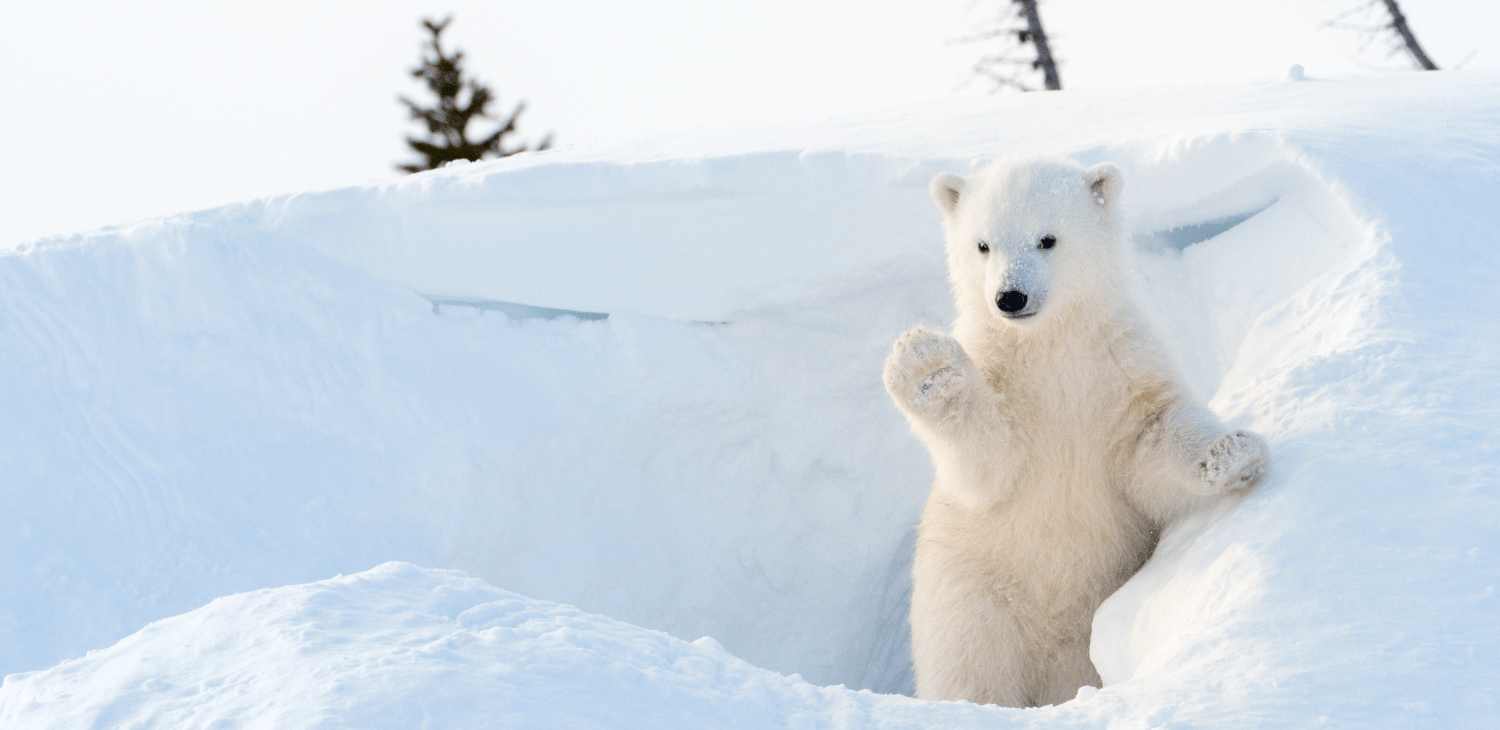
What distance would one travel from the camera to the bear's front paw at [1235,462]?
2338 millimetres

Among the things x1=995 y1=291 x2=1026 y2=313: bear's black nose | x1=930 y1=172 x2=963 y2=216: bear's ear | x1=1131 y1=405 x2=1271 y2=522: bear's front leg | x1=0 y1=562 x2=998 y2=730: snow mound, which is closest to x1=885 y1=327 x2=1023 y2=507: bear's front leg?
x1=995 y1=291 x2=1026 y2=313: bear's black nose

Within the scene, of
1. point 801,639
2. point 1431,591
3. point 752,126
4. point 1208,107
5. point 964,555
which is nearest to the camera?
point 1431,591

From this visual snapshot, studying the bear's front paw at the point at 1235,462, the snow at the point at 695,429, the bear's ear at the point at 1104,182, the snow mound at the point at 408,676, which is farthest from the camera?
the bear's ear at the point at 1104,182

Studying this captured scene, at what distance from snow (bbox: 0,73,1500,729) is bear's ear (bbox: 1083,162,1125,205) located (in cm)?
69

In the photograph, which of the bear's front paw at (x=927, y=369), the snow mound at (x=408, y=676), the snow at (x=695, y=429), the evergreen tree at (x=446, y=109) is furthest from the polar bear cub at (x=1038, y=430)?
the evergreen tree at (x=446, y=109)

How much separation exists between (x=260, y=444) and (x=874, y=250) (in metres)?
2.58

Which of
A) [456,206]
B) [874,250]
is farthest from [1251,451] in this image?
[456,206]

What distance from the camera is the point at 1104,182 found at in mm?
2775

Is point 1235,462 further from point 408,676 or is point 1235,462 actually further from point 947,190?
point 408,676

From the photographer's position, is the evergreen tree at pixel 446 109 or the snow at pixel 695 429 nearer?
the snow at pixel 695 429

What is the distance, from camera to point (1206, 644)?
6.18 ft

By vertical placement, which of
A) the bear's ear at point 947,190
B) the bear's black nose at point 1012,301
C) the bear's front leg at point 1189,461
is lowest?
the bear's front leg at point 1189,461

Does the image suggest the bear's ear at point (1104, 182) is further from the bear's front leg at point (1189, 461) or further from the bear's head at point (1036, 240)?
the bear's front leg at point (1189, 461)

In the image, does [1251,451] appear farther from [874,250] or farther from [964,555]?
[874,250]
